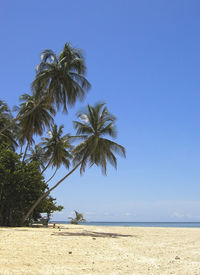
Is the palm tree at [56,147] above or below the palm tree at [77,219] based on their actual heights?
above

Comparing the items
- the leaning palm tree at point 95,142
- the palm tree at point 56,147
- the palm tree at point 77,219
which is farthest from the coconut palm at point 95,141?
the palm tree at point 77,219

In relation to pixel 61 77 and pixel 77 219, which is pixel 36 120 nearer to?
pixel 61 77

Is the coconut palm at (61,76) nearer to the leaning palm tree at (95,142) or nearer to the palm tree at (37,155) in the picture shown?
the leaning palm tree at (95,142)

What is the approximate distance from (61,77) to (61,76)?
0.09 m

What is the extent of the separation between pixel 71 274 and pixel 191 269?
278 cm

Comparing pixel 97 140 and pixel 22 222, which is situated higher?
pixel 97 140

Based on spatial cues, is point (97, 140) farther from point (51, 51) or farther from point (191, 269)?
point (191, 269)

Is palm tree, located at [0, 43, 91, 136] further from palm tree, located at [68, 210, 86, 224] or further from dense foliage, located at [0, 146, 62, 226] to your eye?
palm tree, located at [68, 210, 86, 224]

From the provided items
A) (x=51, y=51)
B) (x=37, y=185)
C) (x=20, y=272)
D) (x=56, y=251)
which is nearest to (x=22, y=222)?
(x=37, y=185)

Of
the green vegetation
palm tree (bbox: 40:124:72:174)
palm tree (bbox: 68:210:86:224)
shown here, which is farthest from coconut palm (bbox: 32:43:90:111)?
palm tree (bbox: 68:210:86:224)

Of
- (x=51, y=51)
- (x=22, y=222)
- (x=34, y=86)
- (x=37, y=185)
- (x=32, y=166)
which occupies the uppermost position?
(x=51, y=51)

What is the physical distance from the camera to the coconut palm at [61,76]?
68.4 ft

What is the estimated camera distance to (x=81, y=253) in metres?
7.83

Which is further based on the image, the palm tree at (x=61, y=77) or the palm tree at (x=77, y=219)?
the palm tree at (x=77, y=219)
